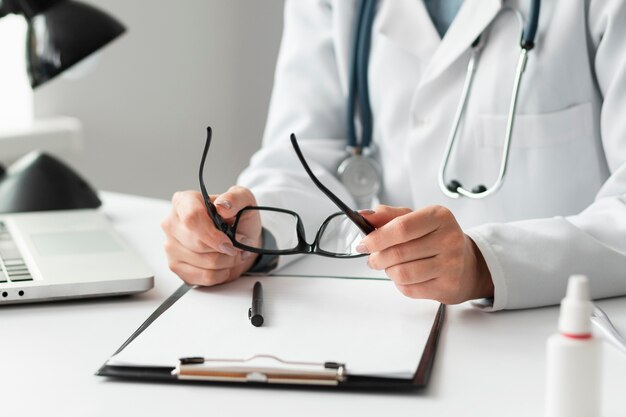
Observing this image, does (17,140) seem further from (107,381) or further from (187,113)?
(107,381)

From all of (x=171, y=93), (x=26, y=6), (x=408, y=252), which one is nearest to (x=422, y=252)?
(x=408, y=252)

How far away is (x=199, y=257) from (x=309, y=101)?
1.62 ft

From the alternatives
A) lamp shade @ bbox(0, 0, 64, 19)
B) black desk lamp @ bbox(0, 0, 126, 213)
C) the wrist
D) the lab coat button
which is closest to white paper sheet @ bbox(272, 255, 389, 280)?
the wrist

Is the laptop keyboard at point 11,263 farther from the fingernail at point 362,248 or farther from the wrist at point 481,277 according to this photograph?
the wrist at point 481,277

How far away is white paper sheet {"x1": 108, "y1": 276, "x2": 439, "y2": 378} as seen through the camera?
30.8 inches

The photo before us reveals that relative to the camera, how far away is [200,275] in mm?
1019

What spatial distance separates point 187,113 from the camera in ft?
9.12

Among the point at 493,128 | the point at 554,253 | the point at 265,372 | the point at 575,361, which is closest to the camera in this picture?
the point at 575,361

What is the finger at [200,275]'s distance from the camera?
101cm

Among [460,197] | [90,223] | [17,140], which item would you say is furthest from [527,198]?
[17,140]

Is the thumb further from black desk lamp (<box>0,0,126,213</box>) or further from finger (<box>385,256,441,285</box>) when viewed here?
black desk lamp (<box>0,0,126,213</box>)

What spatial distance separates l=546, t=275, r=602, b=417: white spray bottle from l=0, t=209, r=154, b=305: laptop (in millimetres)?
539

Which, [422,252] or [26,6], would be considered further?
[26,6]

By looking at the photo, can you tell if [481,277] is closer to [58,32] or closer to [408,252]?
[408,252]
